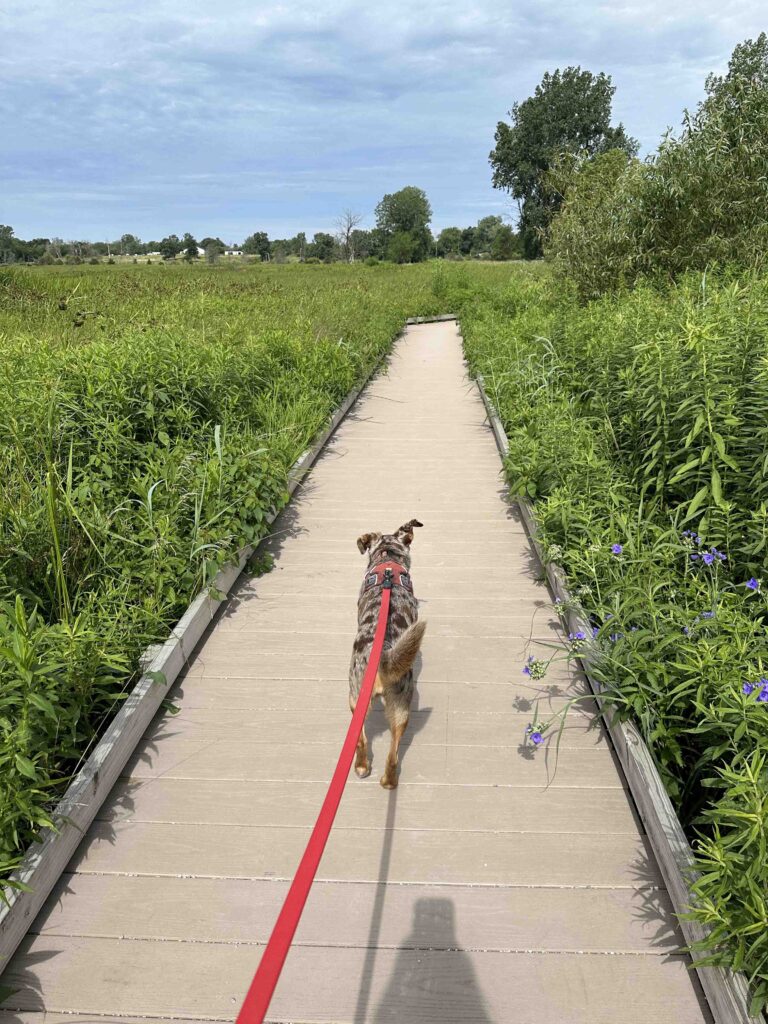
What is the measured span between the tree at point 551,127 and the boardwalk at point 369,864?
207ft

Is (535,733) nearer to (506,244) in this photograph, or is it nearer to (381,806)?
(381,806)

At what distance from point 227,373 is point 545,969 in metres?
5.63

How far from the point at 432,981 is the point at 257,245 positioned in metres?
119

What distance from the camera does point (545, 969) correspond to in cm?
193

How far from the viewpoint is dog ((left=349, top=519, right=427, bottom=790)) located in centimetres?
249

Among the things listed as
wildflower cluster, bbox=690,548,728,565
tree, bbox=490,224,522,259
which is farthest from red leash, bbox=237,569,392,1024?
tree, bbox=490,224,522,259

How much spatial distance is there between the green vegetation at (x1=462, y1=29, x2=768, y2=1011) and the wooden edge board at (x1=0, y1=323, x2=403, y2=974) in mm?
1961

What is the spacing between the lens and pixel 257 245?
360ft

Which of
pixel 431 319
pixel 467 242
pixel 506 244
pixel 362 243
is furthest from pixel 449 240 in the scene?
pixel 431 319

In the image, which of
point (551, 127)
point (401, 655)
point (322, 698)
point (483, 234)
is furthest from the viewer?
point (483, 234)

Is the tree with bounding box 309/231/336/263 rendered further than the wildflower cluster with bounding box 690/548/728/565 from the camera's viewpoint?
Yes

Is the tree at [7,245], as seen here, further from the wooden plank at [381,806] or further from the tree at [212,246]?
the wooden plank at [381,806]

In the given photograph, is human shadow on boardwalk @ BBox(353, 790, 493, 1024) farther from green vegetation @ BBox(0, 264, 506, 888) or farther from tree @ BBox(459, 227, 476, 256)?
tree @ BBox(459, 227, 476, 256)

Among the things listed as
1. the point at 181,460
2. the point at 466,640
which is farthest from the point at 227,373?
the point at 466,640
